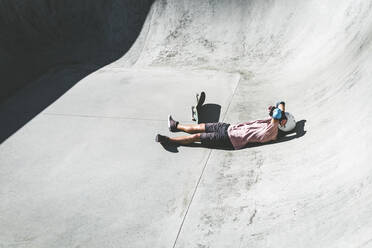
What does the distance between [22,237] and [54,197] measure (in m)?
0.74

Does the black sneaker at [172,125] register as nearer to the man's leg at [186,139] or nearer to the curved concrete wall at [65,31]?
the man's leg at [186,139]

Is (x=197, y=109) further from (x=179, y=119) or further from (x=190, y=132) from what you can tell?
(x=190, y=132)

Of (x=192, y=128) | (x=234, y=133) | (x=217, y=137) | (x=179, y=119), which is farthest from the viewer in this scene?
(x=179, y=119)

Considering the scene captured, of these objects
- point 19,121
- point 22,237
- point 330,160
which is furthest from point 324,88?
point 19,121

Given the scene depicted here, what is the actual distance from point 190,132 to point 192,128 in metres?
0.09

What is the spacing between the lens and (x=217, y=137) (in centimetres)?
570

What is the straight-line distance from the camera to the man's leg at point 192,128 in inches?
240

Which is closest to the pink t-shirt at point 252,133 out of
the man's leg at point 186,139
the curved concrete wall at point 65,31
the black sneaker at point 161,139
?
the man's leg at point 186,139

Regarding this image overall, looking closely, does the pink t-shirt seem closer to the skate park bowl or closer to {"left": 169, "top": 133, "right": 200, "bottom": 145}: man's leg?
the skate park bowl

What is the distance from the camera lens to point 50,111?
7586 millimetres

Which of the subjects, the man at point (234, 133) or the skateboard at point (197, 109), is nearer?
the man at point (234, 133)

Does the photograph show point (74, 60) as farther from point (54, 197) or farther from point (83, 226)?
point (83, 226)

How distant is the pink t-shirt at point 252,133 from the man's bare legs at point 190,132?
0.55 meters

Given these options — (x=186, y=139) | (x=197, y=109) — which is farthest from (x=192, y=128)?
(x=197, y=109)
